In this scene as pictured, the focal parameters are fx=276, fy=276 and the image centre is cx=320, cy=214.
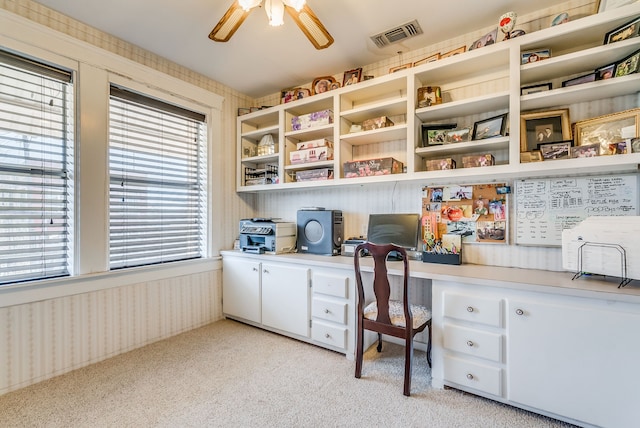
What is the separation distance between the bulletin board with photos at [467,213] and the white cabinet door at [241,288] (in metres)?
1.66

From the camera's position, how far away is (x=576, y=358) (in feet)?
4.75

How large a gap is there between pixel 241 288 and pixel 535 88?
299cm

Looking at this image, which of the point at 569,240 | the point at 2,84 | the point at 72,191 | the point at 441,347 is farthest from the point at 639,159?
the point at 2,84

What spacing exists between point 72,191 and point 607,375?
350cm

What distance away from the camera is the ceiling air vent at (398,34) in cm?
211

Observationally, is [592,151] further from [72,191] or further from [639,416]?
[72,191]

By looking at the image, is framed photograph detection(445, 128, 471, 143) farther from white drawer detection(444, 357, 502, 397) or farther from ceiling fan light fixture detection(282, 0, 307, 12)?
white drawer detection(444, 357, 502, 397)

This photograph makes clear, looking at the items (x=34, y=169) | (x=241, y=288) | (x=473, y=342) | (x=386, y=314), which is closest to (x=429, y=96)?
(x=386, y=314)

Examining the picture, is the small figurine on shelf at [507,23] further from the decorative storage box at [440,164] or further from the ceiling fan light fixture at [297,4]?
the ceiling fan light fixture at [297,4]

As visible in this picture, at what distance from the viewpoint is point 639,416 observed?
1323 mm

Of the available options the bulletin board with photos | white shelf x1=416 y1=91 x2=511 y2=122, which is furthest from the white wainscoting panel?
white shelf x1=416 y1=91 x2=511 y2=122

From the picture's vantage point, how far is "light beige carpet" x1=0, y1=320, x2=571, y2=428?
1.55 metres

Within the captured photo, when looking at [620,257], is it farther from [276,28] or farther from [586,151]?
[276,28]

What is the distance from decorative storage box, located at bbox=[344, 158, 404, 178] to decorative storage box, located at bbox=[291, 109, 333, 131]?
0.50m
